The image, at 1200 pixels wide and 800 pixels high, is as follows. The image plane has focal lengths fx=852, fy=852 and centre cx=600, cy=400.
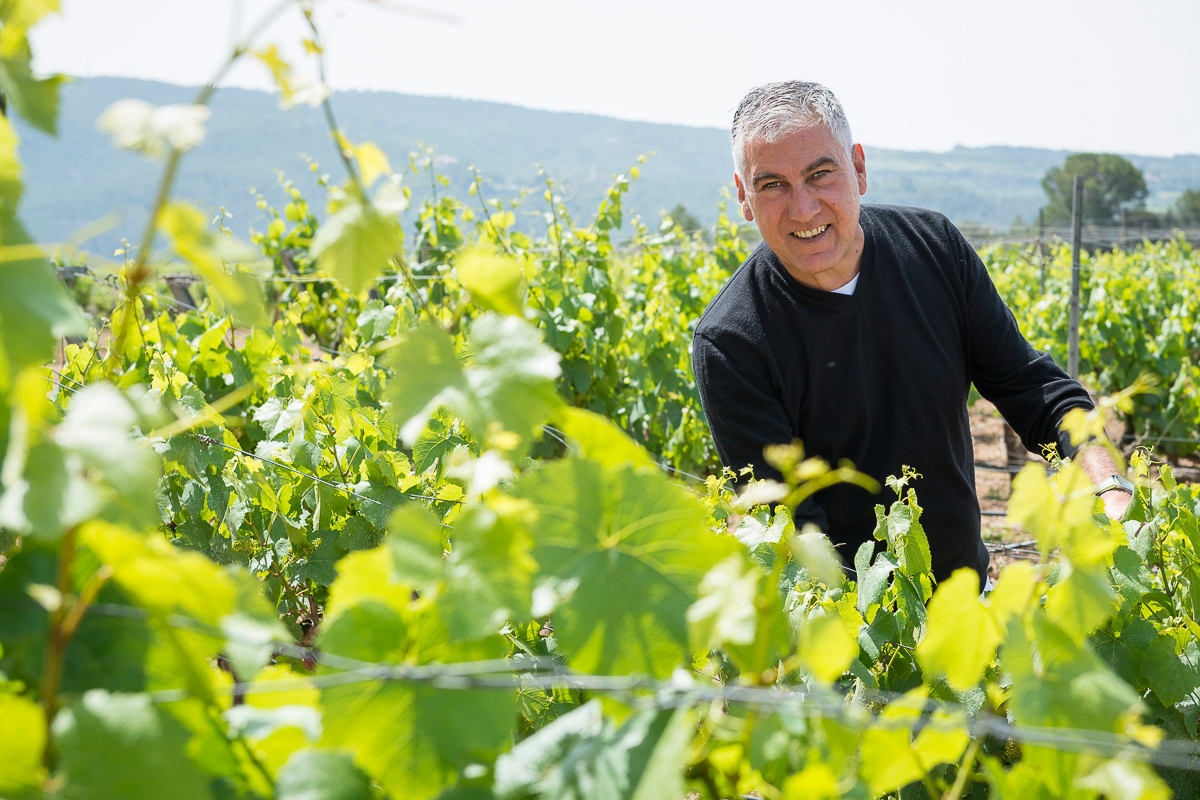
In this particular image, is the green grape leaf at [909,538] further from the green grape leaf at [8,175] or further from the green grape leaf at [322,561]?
the green grape leaf at [8,175]

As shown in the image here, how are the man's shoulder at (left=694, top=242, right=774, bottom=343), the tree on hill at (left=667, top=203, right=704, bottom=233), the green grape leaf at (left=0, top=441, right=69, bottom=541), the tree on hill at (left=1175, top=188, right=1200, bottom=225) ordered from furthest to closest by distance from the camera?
the tree on hill at (left=1175, top=188, right=1200, bottom=225) → the tree on hill at (left=667, top=203, right=704, bottom=233) → the man's shoulder at (left=694, top=242, right=774, bottom=343) → the green grape leaf at (left=0, top=441, right=69, bottom=541)

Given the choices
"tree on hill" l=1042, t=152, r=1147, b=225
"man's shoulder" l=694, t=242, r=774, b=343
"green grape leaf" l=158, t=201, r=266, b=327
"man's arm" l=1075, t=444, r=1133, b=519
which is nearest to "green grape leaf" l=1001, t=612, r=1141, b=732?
"green grape leaf" l=158, t=201, r=266, b=327

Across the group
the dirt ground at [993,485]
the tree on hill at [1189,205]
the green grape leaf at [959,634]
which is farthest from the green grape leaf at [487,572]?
the tree on hill at [1189,205]

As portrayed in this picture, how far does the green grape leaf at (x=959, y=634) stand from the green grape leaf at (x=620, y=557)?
208mm

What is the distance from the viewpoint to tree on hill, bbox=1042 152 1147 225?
76375 millimetres

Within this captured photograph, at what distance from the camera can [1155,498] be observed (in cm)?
163

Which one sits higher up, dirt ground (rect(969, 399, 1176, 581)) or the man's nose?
the man's nose

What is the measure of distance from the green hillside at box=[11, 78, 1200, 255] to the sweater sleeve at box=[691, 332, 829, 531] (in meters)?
120

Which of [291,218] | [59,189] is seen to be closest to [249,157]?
[59,189]

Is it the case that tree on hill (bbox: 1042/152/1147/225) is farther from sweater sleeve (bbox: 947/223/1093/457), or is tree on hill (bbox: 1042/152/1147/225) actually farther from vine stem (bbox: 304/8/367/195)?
vine stem (bbox: 304/8/367/195)

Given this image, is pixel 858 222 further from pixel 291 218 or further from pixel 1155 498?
pixel 291 218

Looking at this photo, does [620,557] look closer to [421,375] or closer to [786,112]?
[421,375]

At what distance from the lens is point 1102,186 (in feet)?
259

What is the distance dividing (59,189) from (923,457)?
182742 mm
